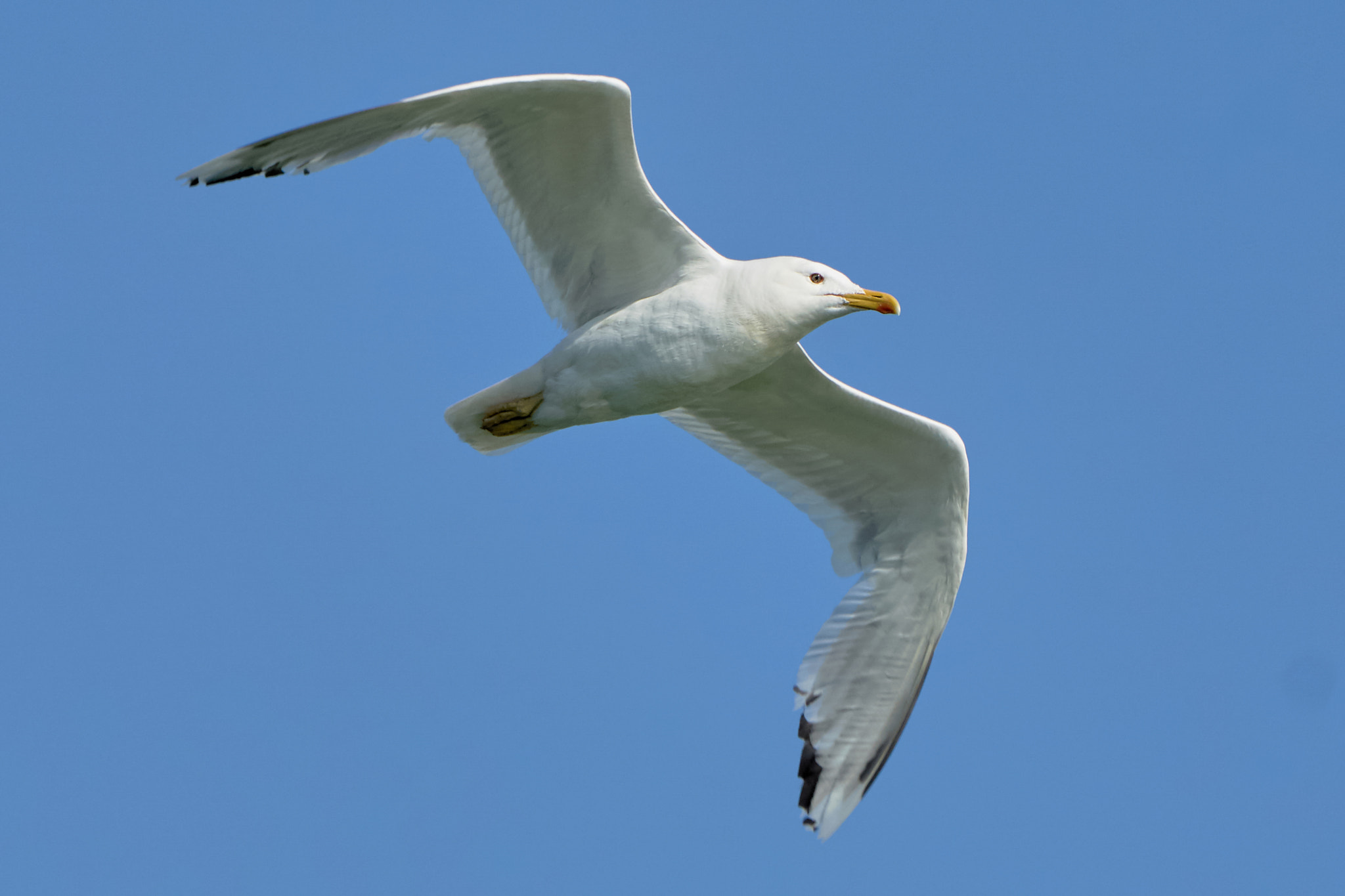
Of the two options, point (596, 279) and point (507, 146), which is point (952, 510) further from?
point (507, 146)

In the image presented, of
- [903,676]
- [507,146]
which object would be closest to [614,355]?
[507,146]

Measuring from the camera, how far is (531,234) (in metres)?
8.97

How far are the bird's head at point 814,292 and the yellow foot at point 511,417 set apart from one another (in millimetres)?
1586

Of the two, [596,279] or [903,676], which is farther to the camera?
[903,676]

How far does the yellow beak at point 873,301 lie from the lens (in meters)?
8.34

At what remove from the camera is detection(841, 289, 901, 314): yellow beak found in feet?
27.3

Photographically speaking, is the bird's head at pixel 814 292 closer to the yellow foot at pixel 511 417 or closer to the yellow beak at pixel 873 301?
the yellow beak at pixel 873 301

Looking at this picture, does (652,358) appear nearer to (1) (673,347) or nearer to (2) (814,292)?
(1) (673,347)

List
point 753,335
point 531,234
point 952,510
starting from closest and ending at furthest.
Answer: point 753,335 → point 531,234 → point 952,510

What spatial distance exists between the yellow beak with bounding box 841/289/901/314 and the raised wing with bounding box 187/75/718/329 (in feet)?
2.75

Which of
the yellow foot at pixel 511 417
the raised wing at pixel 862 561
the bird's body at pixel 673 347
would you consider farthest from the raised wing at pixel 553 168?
the raised wing at pixel 862 561

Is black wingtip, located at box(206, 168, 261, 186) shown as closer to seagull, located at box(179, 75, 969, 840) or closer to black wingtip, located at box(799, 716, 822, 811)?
seagull, located at box(179, 75, 969, 840)

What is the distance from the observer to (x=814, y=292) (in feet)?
27.2

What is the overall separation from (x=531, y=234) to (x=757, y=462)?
89.2 inches
